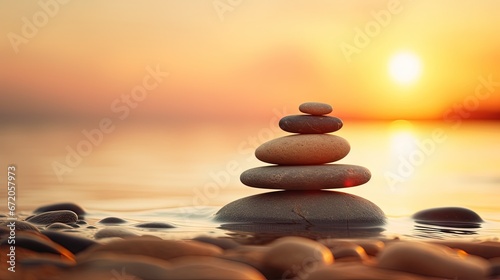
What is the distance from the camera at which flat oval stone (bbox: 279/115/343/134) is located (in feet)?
23.2

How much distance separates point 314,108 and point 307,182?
817mm

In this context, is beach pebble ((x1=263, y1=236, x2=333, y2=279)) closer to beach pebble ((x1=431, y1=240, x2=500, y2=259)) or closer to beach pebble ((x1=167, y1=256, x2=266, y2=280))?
beach pebble ((x1=167, y1=256, x2=266, y2=280))

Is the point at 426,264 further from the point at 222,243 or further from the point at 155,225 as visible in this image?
the point at 155,225

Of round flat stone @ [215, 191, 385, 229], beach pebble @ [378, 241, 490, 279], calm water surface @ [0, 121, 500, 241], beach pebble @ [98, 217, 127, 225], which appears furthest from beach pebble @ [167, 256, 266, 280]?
round flat stone @ [215, 191, 385, 229]

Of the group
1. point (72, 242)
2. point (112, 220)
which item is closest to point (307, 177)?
point (112, 220)

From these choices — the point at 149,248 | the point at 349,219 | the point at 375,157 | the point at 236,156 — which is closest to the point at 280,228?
the point at 349,219

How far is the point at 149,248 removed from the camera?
3.73 metres

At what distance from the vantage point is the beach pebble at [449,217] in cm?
666

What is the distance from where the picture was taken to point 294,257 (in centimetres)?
348

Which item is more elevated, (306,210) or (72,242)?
Result: (306,210)

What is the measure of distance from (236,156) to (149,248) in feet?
34.2

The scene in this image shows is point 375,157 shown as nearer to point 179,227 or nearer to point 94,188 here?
point 94,188

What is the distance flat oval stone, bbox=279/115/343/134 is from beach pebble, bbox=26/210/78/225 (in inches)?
88.9

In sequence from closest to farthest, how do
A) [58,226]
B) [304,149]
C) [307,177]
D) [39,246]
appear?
1. [39,246]
2. [58,226]
3. [307,177]
4. [304,149]
